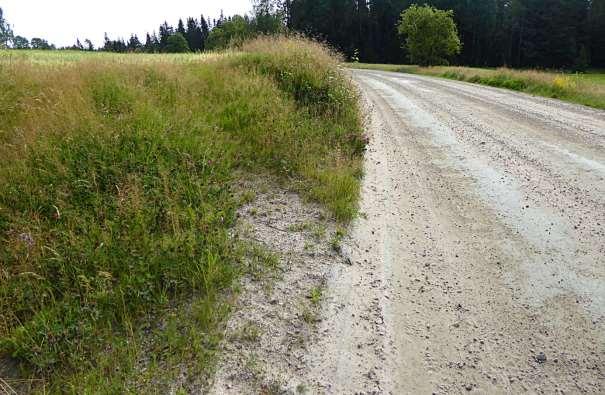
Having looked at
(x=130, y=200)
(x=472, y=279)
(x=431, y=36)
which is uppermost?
(x=431, y=36)

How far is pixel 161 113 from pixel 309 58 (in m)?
5.40

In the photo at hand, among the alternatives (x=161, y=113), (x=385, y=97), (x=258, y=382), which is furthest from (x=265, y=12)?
(x=258, y=382)

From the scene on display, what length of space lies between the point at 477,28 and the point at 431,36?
28476 millimetres

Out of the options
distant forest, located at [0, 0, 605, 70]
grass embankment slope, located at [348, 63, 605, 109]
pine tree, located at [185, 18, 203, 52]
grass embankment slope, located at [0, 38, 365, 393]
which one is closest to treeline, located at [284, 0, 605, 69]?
distant forest, located at [0, 0, 605, 70]

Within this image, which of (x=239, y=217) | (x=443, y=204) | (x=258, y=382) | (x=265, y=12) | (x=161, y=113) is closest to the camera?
(x=258, y=382)

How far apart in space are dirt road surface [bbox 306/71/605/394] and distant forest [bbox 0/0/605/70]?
46.7 meters

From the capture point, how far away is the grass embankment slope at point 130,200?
289 centimetres

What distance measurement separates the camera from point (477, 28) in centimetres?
6575

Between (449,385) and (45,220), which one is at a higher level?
(45,220)

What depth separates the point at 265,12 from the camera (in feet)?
236

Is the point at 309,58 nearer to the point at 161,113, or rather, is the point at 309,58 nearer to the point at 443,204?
the point at 161,113

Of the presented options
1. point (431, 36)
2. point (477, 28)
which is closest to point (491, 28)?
point (477, 28)

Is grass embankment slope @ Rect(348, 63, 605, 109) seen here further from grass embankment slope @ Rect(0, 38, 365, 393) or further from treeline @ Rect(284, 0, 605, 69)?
treeline @ Rect(284, 0, 605, 69)

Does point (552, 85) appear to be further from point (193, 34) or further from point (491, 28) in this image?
point (193, 34)
